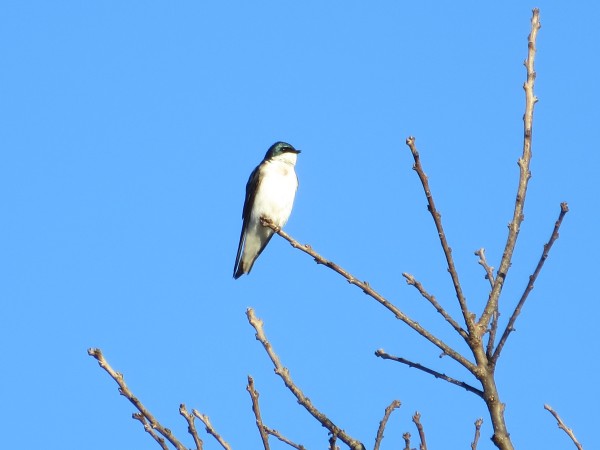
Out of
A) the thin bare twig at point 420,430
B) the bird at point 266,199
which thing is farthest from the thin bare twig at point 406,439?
the bird at point 266,199

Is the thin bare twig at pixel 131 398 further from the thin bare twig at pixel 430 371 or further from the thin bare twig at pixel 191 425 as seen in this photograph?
the thin bare twig at pixel 430 371

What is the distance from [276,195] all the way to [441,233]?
837 centimetres

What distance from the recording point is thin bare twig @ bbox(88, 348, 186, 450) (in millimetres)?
2809

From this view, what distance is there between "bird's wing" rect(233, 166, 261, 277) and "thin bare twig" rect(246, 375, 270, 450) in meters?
8.67

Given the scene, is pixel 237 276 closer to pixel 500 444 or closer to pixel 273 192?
pixel 273 192

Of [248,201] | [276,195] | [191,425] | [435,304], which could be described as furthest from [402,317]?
[248,201]

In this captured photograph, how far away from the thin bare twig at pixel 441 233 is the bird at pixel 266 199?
26.5ft

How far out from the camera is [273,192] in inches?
452

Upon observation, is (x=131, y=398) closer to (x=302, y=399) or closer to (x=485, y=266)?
(x=302, y=399)

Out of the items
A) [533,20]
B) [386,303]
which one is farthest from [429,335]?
[533,20]

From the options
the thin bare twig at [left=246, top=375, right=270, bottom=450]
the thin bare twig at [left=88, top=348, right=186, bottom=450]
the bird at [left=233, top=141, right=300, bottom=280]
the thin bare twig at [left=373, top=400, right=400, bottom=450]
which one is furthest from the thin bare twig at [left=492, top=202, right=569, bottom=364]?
the bird at [left=233, top=141, right=300, bottom=280]

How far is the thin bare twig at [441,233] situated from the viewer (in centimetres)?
305

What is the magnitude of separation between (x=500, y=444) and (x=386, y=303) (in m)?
0.65

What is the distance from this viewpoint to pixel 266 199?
37.7 ft
